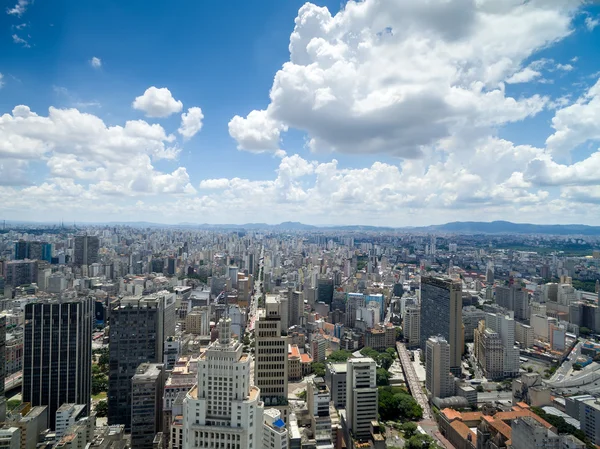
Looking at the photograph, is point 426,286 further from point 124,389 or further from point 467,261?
point 467,261

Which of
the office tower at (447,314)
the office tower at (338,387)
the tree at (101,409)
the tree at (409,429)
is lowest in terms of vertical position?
the tree at (409,429)

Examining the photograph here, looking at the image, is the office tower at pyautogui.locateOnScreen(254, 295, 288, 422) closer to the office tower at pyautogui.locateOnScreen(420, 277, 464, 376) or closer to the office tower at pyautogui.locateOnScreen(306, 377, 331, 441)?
the office tower at pyautogui.locateOnScreen(306, 377, 331, 441)

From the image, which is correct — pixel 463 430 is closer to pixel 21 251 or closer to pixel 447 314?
pixel 447 314

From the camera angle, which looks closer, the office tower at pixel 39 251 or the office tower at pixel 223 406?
the office tower at pixel 223 406

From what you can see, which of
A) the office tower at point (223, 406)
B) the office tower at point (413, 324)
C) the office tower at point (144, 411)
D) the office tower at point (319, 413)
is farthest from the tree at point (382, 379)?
the office tower at point (223, 406)

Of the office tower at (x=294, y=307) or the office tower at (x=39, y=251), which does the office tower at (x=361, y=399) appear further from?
the office tower at (x=39, y=251)

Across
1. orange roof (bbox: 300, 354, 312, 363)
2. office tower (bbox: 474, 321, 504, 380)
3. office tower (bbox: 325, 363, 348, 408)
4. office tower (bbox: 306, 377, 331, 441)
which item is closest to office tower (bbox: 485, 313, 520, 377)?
office tower (bbox: 474, 321, 504, 380)
